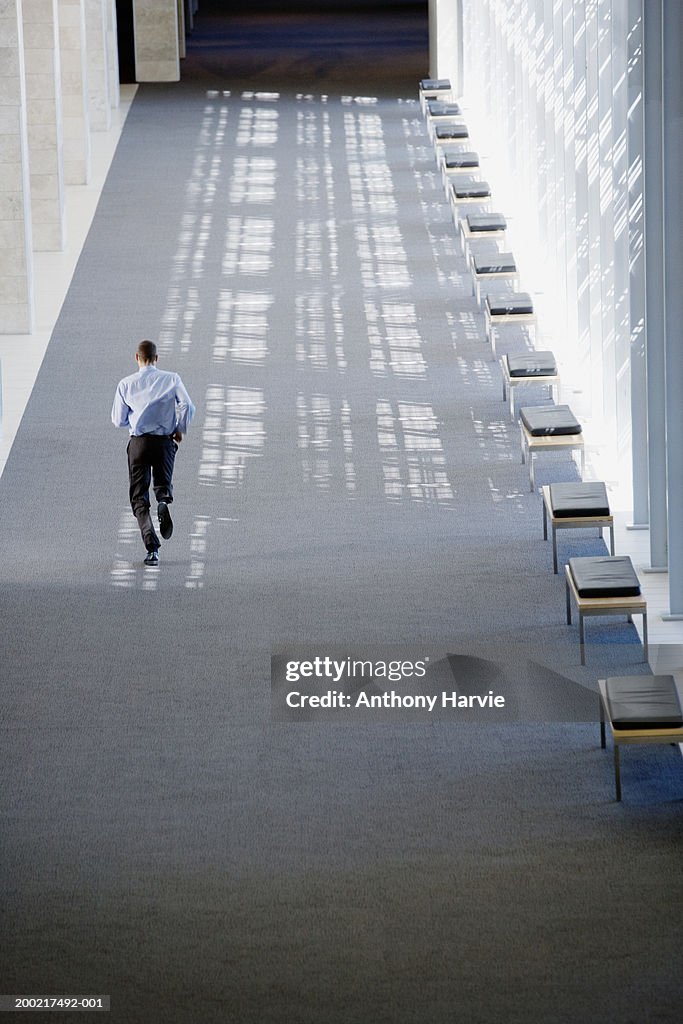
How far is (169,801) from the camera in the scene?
29.7ft

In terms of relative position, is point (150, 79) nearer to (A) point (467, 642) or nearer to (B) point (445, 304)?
(B) point (445, 304)

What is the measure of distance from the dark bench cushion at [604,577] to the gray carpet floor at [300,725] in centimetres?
41

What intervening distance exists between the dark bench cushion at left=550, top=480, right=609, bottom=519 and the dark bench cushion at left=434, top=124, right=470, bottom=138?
14320 mm

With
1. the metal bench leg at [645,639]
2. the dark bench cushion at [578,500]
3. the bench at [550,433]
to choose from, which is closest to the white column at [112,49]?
the bench at [550,433]

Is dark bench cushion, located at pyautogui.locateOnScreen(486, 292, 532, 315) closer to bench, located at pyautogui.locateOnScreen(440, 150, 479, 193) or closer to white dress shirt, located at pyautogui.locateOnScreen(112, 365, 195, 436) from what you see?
white dress shirt, located at pyautogui.locateOnScreen(112, 365, 195, 436)

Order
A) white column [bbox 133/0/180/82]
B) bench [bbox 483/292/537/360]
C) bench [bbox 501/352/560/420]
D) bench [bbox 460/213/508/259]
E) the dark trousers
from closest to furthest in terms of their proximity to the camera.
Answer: the dark trousers → bench [bbox 501/352/560/420] → bench [bbox 483/292/537/360] → bench [bbox 460/213/508/259] → white column [bbox 133/0/180/82]

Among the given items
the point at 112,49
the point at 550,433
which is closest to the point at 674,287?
the point at 550,433

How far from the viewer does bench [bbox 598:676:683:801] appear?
8.89m

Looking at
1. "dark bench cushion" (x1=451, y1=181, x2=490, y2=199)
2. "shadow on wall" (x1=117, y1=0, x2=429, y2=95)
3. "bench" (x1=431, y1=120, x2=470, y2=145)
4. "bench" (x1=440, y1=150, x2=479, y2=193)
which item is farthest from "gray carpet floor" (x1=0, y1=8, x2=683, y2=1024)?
"shadow on wall" (x1=117, y1=0, x2=429, y2=95)

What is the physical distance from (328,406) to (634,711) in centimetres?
739

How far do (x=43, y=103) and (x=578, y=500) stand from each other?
11320mm

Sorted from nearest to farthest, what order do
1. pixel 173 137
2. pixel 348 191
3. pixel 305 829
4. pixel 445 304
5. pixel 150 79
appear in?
pixel 305 829, pixel 445 304, pixel 348 191, pixel 173 137, pixel 150 79

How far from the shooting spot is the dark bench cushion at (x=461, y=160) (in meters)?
23.8

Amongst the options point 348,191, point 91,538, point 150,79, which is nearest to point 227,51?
point 150,79
